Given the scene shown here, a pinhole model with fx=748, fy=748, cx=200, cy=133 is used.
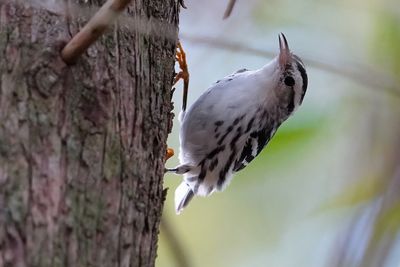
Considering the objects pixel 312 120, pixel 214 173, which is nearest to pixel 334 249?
pixel 312 120

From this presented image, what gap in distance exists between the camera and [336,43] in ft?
11.9

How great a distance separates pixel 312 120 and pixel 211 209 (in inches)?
107

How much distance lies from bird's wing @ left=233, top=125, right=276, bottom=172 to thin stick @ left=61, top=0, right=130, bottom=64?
2.27 metres

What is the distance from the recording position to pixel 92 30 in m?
2.09

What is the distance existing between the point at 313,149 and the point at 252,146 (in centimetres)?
39

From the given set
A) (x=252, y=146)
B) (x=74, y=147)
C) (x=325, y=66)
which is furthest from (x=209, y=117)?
(x=325, y=66)

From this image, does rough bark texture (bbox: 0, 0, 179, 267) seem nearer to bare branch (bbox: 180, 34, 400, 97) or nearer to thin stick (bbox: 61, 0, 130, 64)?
thin stick (bbox: 61, 0, 130, 64)

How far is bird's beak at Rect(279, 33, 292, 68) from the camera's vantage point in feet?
14.5

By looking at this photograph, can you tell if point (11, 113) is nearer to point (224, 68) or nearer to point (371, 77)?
point (371, 77)

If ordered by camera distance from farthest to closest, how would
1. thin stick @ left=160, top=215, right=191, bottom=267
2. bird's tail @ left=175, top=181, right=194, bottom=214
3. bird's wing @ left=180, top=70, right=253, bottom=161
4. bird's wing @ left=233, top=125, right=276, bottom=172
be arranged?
bird's tail @ left=175, top=181, right=194, bottom=214
bird's wing @ left=233, top=125, right=276, bottom=172
bird's wing @ left=180, top=70, right=253, bottom=161
thin stick @ left=160, top=215, right=191, bottom=267

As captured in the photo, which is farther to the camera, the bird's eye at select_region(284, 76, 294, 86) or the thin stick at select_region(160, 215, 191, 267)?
the bird's eye at select_region(284, 76, 294, 86)

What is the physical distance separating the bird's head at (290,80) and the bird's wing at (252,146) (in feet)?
0.90

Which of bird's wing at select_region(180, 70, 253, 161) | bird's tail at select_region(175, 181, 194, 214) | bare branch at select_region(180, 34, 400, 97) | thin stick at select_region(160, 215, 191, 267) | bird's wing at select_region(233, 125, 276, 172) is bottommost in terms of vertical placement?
bird's tail at select_region(175, 181, 194, 214)

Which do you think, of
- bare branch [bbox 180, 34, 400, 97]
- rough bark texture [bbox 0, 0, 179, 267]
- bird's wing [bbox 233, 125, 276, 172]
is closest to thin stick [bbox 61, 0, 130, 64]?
rough bark texture [bbox 0, 0, 179, 267]
